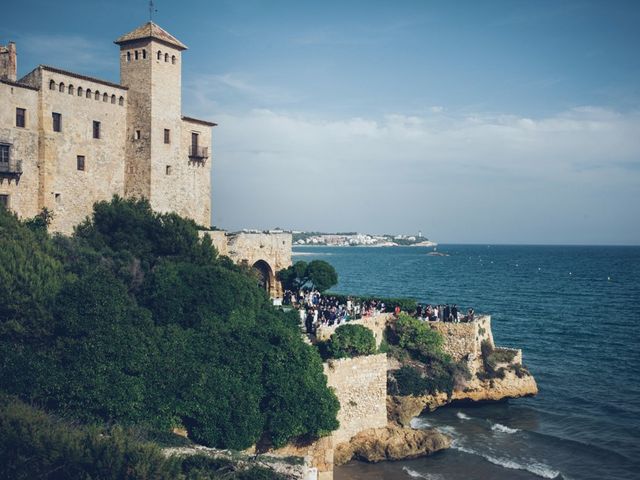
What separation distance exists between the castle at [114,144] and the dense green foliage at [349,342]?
10575 millimetres

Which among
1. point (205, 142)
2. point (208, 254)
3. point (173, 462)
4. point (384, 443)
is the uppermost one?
point (205, 142)

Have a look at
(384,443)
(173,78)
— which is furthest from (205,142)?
(384,443)

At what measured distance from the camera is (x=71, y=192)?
30.1m

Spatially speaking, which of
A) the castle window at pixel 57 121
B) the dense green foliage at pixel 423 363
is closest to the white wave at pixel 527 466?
the dense green foliage at pixel 423 363

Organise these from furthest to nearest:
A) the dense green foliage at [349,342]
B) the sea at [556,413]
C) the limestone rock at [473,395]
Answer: the limestone rock at [473,395] → the dense green foliage at [349,342] → the sea at [556,413]

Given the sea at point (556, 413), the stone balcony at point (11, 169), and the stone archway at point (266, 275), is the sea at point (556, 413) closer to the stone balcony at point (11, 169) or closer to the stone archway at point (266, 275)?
the stone archway at point (266, 275)

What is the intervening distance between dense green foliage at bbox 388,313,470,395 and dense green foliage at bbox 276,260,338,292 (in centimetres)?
737

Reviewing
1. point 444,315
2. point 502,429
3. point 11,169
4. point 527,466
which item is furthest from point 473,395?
point 11,169

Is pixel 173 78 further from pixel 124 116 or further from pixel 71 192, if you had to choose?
pixel 71 192

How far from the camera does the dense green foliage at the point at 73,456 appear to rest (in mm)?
12953

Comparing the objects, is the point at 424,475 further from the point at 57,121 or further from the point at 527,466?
the point at 57,121

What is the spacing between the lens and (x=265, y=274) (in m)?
37.7

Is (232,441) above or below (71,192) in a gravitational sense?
below

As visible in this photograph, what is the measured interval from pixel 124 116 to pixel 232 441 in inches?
767
